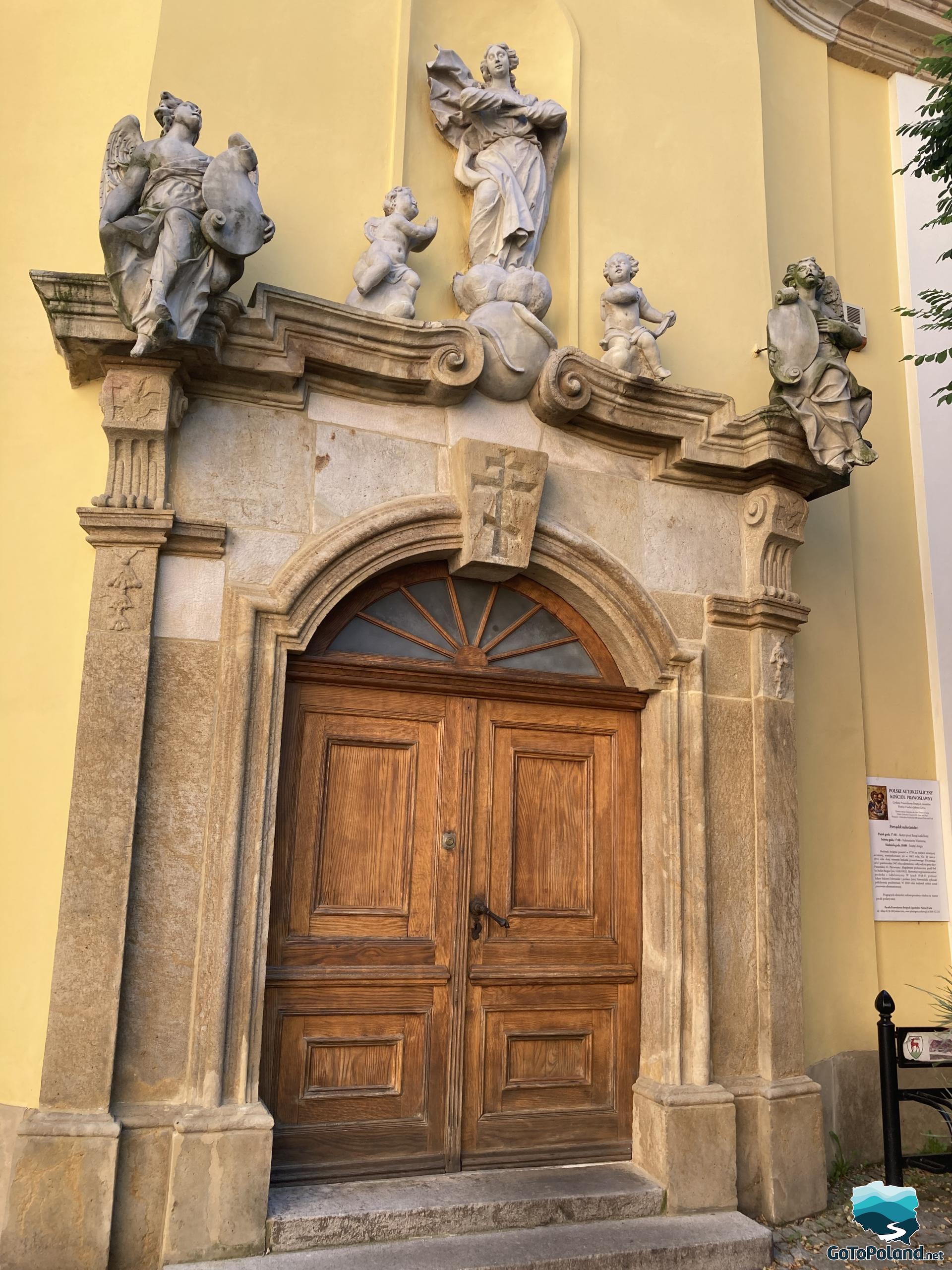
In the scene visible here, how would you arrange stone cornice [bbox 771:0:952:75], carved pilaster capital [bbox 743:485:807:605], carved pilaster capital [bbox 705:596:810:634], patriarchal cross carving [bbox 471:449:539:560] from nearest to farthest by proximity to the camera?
patriarchal cross carving [bbox 471:449:539:560] → carved pilaster capital [bbox 705:596:810:634] → carved pilaster capital [bbox 743:485:807:605] → stone cornice [bbox 771:0:952:75]

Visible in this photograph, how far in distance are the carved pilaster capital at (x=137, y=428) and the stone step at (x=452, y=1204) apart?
286 centimetres

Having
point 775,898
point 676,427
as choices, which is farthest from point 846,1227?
point 676,427

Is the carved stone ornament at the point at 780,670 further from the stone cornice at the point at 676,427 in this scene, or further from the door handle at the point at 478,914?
the door handle at the point at 478,914

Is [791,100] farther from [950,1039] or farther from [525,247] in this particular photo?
[950,1039]

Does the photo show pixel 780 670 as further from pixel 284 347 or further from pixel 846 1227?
pixel 284 347

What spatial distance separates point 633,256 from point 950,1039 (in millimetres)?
4387

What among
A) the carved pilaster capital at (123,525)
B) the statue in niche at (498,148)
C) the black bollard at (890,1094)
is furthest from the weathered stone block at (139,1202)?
the statue in niche at (498,148)

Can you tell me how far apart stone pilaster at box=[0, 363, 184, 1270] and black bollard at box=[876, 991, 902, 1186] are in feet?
11.5

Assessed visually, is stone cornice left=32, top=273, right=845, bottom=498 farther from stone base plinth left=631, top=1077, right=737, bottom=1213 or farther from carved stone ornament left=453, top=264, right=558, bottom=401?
stone base plinth left=631, top=1077, right=737, bottom=1213

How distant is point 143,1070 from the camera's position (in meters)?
4.29

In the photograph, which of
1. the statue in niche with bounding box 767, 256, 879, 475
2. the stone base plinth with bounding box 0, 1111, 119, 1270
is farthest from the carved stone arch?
the statue in niche with bounding box 767, 256, 879, 475

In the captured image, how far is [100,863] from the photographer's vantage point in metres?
4.33

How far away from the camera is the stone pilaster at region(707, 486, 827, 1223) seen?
203 inches

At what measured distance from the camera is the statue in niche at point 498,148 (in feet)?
18.9
